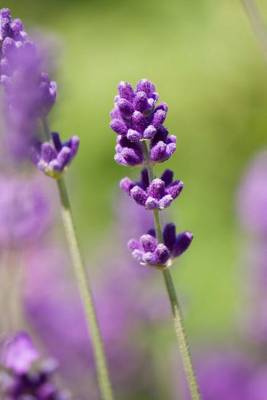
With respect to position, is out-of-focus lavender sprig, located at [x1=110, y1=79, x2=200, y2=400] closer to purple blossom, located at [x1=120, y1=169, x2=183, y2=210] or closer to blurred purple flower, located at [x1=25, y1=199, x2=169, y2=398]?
purple blossom, located at [x1=120, y1=169, x2=183, y2=210]

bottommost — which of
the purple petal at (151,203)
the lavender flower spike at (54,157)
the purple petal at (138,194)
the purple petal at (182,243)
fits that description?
the purple petal at (182,243)

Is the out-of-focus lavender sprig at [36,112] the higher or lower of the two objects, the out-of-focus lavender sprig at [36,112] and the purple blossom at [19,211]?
the higher

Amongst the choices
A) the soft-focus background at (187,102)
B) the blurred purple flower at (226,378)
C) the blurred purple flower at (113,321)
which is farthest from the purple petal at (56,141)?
the soft-focus background at (187,102)

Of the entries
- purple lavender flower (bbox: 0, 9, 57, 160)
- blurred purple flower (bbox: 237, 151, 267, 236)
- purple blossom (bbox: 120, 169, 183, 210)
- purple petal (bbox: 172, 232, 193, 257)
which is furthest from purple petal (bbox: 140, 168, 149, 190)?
A: blurred purple flower (bbox: 237, 151, 267, 236)

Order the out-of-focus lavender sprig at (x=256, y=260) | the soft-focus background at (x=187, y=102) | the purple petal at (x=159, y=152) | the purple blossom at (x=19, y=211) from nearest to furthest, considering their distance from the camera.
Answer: the purple petal at (x=159, y=152), the purple blossom at (x=19, y=211), the out-of-focus lavender sprig at (x=256, y=260), the soft-focus background at (x=187, y=102)

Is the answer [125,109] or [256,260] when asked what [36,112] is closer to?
[125,109]

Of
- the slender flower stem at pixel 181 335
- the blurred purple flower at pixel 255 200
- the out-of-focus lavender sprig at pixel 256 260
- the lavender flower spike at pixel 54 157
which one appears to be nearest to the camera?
the slender flower stem at pixel 181 335

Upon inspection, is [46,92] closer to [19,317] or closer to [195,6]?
[19,317]

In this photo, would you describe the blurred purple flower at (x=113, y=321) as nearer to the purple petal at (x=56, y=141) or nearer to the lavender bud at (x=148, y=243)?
the purple petal at (x=56, y=141)

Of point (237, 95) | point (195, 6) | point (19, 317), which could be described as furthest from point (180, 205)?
point (19, 317)
